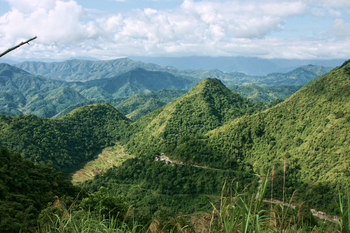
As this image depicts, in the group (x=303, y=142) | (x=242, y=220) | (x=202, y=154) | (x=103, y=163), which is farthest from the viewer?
(x=103, y=163)

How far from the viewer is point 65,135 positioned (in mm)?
75250

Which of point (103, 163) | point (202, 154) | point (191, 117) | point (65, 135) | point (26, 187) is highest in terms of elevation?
point (191, 117)

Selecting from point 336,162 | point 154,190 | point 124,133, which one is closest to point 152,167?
point 154,190

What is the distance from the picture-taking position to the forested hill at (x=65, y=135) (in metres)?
62.3

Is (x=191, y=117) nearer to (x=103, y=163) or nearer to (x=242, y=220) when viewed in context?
(x=103, y=163)

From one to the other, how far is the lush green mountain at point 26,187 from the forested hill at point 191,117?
34.2 m

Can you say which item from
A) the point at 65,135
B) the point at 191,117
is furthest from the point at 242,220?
the point at 65,135

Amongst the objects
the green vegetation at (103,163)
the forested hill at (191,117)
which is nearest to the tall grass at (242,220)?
the green vegetation at (103,163)

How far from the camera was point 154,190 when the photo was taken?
44688 millimetres

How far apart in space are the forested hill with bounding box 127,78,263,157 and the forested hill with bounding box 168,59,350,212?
14.8m

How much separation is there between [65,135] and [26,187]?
54055mm

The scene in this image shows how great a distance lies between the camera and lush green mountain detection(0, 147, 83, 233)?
19.7 m

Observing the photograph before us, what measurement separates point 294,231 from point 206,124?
6808 cm

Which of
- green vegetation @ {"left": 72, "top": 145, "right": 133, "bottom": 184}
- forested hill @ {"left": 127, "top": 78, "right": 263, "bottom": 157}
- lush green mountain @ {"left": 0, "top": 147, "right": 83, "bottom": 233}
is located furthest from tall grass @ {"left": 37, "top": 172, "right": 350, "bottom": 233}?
forested hill @ {"left": 127, "top": 78, "right": 263, "bottom": 157}
